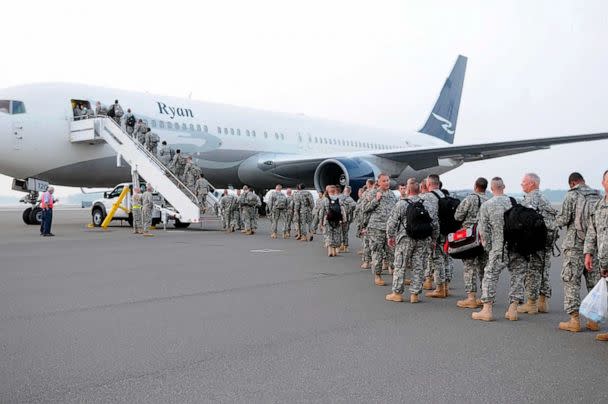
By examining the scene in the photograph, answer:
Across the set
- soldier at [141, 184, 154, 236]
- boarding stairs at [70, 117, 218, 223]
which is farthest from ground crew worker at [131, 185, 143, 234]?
boarding stairs at [70, 117, 218, 223]

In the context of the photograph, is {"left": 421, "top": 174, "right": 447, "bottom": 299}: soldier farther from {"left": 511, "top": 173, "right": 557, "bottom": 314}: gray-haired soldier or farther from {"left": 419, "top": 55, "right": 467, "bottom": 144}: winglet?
{"left": 419, "top": 55, "right": 467, "bottom": 144}: winglet

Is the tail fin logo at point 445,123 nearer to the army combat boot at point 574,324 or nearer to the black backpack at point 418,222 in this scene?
the black backpack at point 418,222

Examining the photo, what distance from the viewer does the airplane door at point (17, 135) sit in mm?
14750

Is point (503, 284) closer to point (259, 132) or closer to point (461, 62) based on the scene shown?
point (259, 132)

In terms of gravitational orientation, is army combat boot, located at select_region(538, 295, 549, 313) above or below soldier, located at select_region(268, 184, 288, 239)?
below

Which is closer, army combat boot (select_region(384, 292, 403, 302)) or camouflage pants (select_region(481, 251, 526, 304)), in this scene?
camouflage pants (select_region(481, 251, 526, 304))

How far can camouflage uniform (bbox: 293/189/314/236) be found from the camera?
14.1 m

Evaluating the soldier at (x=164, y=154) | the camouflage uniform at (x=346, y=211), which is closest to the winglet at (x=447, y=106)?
the soldier at (x=164, y=154)

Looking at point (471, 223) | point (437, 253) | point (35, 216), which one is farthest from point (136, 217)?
point (471, 223)

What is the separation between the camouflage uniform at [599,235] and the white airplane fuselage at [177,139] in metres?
13.9

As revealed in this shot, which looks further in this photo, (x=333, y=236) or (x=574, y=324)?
(x=333, y=236)

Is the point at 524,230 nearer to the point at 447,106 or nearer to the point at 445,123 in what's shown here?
the point at 447,106

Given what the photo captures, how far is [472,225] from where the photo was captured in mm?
6371

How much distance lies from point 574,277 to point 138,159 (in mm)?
12918
